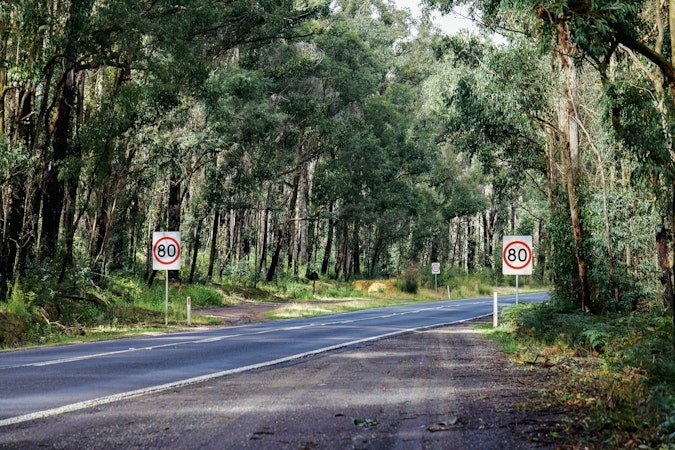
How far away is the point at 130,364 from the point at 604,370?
7.02m

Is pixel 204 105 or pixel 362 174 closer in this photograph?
pixel 204 105

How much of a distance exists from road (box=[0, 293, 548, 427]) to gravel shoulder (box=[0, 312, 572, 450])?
453 mm

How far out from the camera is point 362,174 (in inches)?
2128

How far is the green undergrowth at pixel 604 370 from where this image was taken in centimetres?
658

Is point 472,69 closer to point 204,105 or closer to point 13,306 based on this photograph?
point 204,105

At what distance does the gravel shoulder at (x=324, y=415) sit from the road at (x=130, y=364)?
0.45m

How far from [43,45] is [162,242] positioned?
6594 millimetres

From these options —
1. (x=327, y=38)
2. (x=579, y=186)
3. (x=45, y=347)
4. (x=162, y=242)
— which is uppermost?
(x=327, y=38)

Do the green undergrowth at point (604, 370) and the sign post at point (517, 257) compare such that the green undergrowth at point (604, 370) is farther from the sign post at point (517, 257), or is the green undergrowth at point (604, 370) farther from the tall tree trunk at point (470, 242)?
the tall tree trunk at point (470, 242)

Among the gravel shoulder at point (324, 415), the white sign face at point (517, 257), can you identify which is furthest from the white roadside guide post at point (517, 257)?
the gravel shoulder at point (324, 415)

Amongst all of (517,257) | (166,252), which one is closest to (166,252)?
(166,252)

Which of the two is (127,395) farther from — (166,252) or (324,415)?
(166,252)

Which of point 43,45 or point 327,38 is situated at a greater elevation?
point 327,38

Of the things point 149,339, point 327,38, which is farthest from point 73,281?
point 327,38
